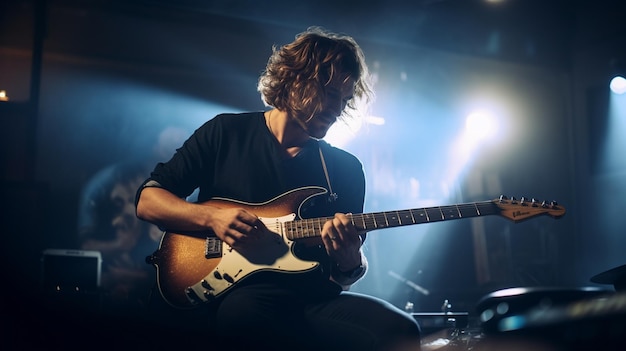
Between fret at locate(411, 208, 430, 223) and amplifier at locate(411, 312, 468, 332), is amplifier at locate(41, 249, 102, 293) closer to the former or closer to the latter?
amplifier at locate(411, 312, 468, 332)

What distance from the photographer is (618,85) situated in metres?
7.47

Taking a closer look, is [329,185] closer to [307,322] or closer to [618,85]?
[307,322]

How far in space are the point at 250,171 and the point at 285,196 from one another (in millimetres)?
232

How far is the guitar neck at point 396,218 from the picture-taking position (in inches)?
111

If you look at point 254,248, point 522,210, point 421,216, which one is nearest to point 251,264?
point 254,248

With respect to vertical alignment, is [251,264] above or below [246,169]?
below

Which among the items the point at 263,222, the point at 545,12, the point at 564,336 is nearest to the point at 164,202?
the point at 263,222

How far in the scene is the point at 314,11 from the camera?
7273 millimetres

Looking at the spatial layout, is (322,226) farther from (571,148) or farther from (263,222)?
(571,148)

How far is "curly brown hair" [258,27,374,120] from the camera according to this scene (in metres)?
3.23

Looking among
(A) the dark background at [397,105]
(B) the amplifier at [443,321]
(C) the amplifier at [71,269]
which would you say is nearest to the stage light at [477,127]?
(A) the dark background at [397,105]

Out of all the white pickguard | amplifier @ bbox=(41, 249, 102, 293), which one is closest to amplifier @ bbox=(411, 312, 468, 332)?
the white pickguard

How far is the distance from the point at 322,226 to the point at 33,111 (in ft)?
15.9

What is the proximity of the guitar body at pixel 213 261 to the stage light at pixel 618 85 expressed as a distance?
6185 millimetres
